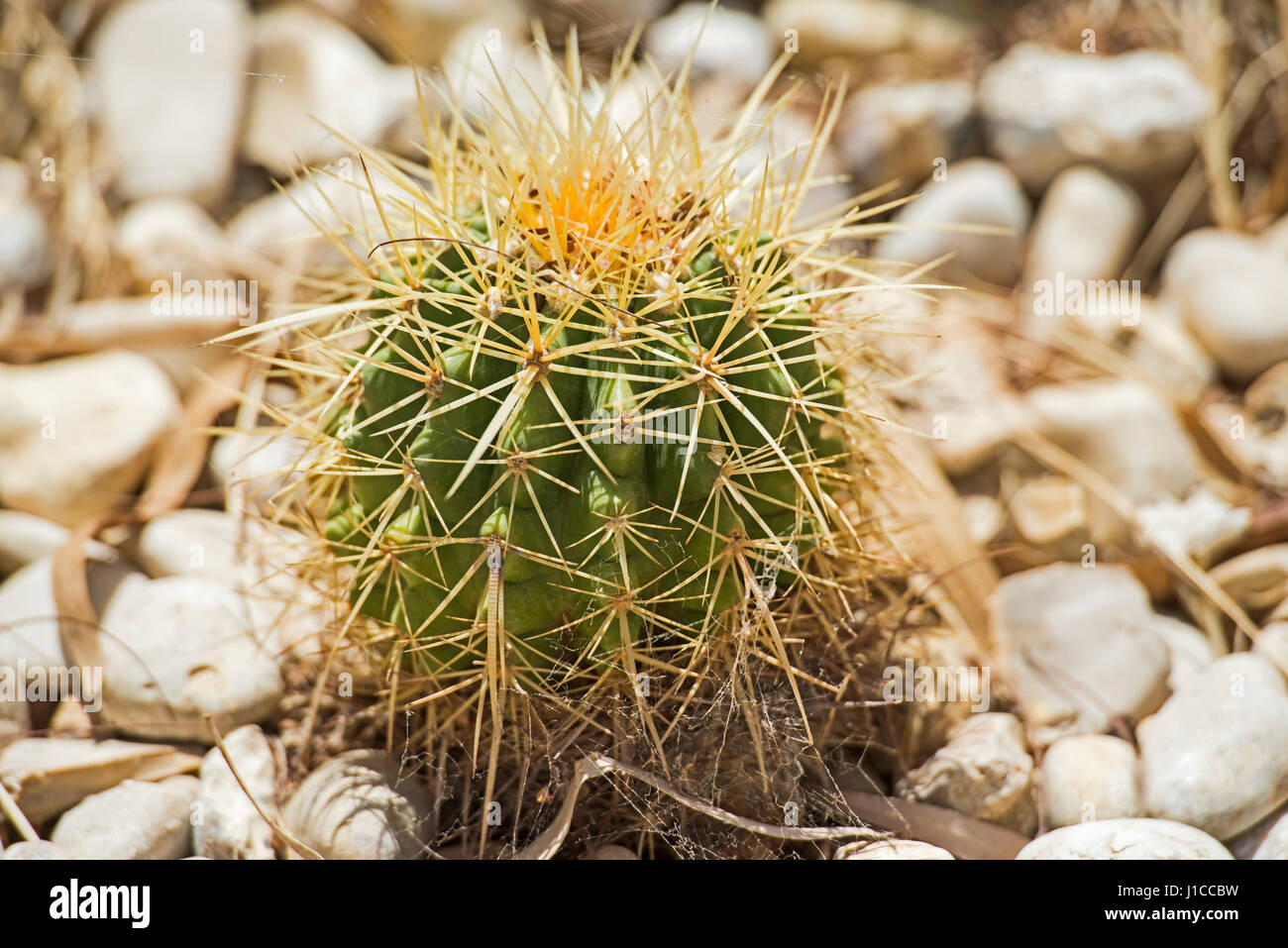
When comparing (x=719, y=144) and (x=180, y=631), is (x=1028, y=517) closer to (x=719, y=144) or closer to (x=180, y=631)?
(x=719, y=144)

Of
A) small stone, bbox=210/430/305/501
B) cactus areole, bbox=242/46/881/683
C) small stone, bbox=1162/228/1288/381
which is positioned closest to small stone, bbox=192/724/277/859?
cactus areole, bbox=242/46/881/683

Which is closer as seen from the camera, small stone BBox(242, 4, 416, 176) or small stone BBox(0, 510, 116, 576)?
small stone BBox(0, 510, 116, 576)

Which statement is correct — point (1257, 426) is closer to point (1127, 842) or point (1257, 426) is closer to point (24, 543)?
point (1127, 842)

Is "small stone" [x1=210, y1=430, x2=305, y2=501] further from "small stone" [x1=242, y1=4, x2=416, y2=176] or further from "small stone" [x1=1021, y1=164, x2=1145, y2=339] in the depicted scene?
"small stone" [x1=1021, y1=164, x2=1145, y2=339]

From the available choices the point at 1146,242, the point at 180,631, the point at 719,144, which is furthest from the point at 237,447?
the point at 1146,242

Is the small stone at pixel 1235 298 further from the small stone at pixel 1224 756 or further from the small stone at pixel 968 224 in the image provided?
the small stone at pixel 1224 756

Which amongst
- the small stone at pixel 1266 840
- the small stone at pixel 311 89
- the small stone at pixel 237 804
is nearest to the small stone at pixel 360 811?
the small stone at pixel 237 804

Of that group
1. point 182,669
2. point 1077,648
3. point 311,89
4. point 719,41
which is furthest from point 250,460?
point 719,41
